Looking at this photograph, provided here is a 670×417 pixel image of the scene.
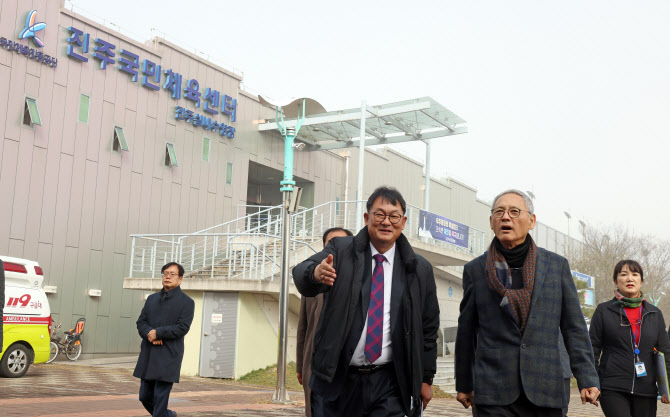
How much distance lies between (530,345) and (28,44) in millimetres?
19416

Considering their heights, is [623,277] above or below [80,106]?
below

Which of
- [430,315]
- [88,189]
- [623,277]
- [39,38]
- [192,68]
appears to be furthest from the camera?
[192,68]

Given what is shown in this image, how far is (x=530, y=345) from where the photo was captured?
387 centimetres

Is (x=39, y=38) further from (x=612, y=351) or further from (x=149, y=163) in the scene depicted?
(x=612, y=351)

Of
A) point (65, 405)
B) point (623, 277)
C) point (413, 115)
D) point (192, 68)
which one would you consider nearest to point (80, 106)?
point (192, 68)

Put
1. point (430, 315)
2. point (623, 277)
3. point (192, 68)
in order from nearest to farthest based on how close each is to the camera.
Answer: point (430, 315) < point (623, 277) < point (192, 68)

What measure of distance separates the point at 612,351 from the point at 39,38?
18.5 meters

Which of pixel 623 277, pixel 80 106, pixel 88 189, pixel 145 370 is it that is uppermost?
pixel 80 106

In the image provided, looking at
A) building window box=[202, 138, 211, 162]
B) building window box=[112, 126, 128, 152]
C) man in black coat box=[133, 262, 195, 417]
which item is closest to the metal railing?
building window box=[202, 138, 211, 162]

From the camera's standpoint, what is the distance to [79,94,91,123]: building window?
21750 mm

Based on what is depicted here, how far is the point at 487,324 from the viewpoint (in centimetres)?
400

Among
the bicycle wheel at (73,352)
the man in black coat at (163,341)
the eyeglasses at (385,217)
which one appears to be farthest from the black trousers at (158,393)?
the bicycle wheel at (73,352)

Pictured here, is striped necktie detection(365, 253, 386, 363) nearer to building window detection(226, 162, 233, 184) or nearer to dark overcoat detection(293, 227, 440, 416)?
dark overcoat detection(293, 227, 440, 416)

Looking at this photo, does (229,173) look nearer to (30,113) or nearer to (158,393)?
(30,113)
